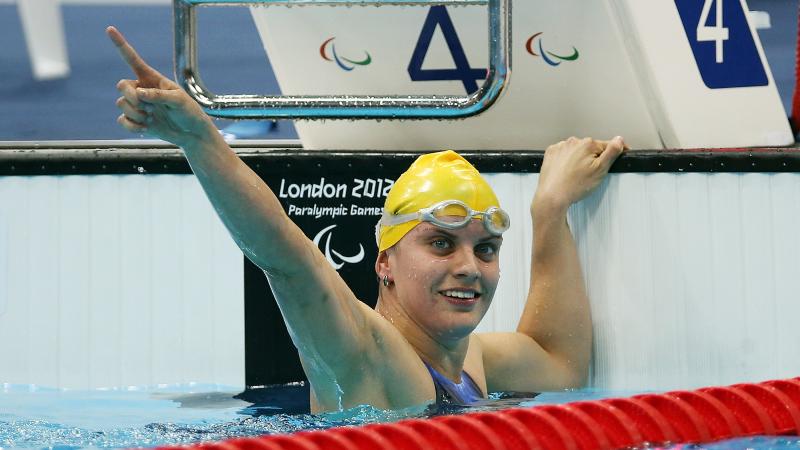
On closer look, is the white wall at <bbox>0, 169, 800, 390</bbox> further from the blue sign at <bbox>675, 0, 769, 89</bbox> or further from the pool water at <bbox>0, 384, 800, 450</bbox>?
the blue sign at <bbox>675, 0, 769, 89</bbox>

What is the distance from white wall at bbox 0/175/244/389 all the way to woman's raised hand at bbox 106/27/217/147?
1.41m

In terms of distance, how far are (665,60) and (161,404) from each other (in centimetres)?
176

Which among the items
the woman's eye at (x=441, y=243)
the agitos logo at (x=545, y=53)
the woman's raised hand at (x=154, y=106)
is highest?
the agitos logo at (x=545, y=53)

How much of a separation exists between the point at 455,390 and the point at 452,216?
1.42 feet

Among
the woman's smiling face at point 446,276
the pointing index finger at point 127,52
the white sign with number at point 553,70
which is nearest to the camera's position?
the pointing index finger at point 127,52

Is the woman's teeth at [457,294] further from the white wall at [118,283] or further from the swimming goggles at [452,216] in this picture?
the white wall at [118,283]

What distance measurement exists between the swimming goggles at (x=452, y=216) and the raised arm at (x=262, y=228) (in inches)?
10.8

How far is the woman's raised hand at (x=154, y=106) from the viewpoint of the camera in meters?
2.04

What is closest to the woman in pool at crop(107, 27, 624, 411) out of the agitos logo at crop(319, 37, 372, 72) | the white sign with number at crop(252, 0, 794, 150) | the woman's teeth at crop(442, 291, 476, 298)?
the woman's teeth at crop(442, 291, 476, 298)

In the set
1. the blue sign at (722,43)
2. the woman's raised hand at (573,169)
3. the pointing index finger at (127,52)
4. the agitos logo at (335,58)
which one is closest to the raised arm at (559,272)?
the woman's raised hand at (573,169)

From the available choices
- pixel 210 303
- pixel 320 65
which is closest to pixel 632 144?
pixel 320 65

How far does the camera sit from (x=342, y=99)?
11.0 ft

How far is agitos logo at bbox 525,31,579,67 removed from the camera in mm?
3609

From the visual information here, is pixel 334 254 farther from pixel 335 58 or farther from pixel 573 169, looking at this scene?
pixel 573 169
